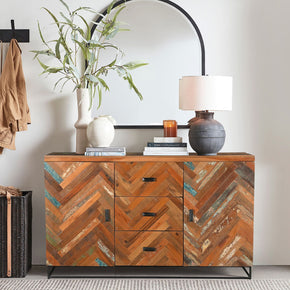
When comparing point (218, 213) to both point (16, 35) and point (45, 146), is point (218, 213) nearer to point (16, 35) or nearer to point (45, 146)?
point (45, 146)

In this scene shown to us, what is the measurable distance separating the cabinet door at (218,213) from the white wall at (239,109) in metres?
0.43

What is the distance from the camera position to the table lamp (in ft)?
9.73

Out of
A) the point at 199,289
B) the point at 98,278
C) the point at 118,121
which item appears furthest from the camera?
the point at 118,121

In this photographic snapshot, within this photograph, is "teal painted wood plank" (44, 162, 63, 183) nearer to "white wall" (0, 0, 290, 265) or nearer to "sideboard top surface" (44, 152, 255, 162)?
"sideboard top surface" (44, 152, 255, 162)

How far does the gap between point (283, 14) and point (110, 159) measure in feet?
5.43

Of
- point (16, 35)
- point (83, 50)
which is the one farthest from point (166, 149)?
point (16, 35)

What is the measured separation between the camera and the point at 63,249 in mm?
3053

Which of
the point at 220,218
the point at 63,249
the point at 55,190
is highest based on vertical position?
the point at 55,190

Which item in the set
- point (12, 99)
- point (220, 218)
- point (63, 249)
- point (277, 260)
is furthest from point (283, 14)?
point (63, 249)

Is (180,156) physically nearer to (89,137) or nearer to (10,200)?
(89,137)

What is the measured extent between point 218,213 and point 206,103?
0.73m

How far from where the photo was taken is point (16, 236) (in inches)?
122

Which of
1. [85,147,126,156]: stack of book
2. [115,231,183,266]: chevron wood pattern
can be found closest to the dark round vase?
[85,147,126,156]: stack of book

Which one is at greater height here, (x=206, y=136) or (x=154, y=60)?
(x=154, y=60)
